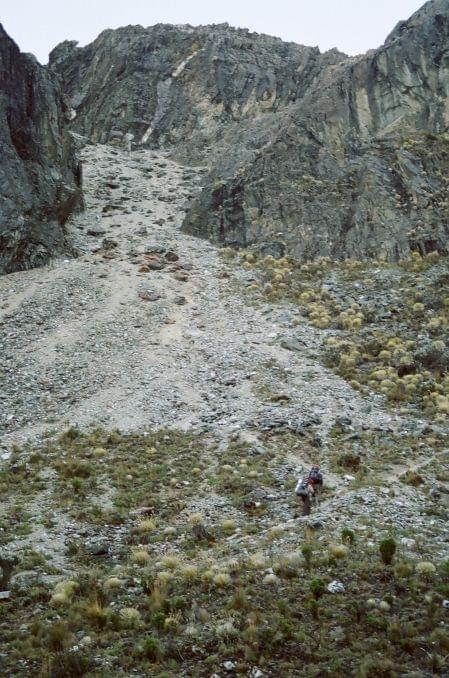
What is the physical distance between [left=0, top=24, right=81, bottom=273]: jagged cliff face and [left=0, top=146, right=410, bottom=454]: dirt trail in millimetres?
2124

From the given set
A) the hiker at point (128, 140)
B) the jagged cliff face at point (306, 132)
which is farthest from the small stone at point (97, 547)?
the hiker at point (128, 140)

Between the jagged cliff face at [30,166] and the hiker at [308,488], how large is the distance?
1042 inches

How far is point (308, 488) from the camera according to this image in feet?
57.7

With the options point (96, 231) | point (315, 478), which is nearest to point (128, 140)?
point (96, 231)

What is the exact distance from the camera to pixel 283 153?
49.4m

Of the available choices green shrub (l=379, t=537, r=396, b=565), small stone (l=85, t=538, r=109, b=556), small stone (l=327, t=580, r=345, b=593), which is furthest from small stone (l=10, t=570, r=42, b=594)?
green shrub (l=379, t=537, r=396, b=565)

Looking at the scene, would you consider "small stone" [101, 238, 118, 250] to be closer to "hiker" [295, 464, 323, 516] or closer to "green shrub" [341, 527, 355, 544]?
"hiker" [295, 464, 323, 516]

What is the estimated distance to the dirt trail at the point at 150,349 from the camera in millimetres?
24578

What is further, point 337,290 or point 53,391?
point 337,290

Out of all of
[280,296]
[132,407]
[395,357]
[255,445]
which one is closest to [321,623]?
[255,445]

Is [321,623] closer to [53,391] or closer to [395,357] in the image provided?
[53,391]

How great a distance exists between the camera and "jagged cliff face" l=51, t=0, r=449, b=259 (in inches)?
1708

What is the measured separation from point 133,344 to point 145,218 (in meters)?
21.9

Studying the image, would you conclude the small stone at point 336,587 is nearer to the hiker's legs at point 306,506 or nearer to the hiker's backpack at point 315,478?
the hiker's legs at point 306,506
